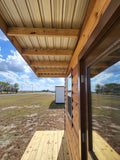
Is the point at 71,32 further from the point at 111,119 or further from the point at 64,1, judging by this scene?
the point at 111,119

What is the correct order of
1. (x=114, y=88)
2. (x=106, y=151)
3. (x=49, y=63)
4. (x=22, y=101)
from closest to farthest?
(x=114, y=88)
(x=106, y=151)
(x=49, y=63)
(x=22, y=101)

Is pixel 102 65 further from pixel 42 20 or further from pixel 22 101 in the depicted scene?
pixel 22 101

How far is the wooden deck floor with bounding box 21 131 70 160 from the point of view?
2547mm

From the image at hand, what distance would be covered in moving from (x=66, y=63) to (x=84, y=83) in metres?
1.49

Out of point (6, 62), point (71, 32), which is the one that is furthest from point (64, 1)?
point (6, 62)

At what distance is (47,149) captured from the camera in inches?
114

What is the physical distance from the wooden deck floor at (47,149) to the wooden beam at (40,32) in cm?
263

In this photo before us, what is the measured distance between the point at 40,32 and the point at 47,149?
2892 millimetres

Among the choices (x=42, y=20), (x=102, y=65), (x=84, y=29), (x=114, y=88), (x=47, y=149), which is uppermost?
(x=42, y=20)

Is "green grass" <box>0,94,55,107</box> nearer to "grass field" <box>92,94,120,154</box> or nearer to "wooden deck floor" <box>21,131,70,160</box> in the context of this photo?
"wooden deck floor" <box>21,131,70,160</box>

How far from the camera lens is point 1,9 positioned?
3.50 ft

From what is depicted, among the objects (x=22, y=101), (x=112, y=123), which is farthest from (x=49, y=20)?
(x=22, y=101)

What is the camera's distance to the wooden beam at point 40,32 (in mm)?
1343

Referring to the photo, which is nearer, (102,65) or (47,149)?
(102,65)
